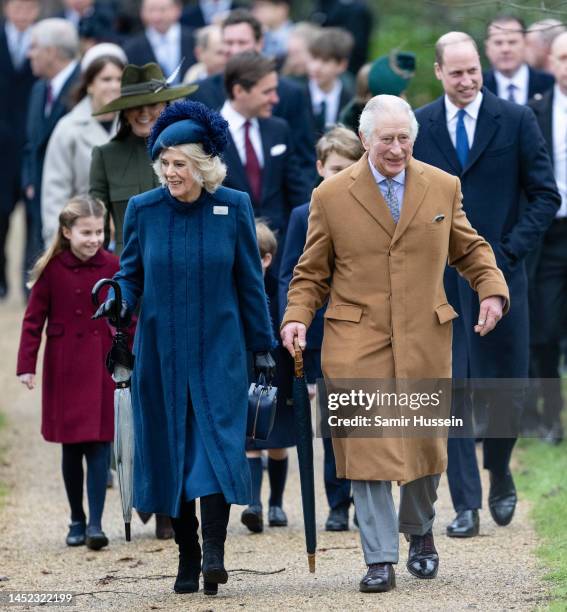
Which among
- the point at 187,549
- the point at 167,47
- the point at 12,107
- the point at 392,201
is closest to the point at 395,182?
the point at 392,201

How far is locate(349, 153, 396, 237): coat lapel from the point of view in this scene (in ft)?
23.8

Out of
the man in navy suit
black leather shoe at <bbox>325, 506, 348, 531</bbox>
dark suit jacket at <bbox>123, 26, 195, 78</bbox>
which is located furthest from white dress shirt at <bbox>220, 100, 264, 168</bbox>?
dark suit jacket at <bbox>123, 26, 195, 78</bbox>

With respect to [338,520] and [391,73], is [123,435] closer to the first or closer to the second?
[338,520]

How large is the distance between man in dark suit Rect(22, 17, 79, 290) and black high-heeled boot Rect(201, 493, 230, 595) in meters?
5.35

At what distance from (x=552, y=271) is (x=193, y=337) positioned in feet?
14.3

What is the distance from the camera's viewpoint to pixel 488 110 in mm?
8781

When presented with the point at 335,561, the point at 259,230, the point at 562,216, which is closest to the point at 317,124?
the point at 562,216

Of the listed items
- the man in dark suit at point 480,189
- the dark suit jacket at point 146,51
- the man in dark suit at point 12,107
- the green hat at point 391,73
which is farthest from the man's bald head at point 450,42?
the man in dark suit at point 12,107

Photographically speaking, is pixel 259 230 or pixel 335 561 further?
pixel 259 230

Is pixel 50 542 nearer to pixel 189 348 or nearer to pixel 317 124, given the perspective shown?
pixel 189 348

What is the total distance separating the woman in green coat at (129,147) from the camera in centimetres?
921

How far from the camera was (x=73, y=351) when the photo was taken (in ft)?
29.2

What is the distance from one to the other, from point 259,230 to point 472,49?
140 centimetres

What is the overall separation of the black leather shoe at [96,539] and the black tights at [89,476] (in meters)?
0.05
